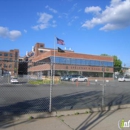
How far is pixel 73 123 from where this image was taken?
5.37m

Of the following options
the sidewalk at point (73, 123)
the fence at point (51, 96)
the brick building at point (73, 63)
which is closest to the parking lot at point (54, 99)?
the fence at point (51, 96)

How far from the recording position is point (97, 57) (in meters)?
64.2

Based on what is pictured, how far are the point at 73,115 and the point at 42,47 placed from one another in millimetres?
89635

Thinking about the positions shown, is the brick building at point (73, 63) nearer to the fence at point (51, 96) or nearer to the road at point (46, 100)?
the fence at point (51, 96)

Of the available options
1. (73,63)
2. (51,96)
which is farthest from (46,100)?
(73,63)

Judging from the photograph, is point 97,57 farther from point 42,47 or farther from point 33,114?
point 33,114

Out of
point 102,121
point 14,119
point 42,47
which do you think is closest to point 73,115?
point 102,121

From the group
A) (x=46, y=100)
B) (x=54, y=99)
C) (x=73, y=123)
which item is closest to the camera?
(x=73, y=123)

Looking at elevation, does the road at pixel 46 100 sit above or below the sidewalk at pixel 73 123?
above

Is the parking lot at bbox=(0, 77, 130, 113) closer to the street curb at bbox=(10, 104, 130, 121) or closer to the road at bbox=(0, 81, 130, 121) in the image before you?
the road at bbox=(0, 81, 130, 121)

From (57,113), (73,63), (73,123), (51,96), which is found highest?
(73,63)

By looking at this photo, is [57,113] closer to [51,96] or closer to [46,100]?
[51,96]

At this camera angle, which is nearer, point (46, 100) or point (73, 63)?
point (46, 100)

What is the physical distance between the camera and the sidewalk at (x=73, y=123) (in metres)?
4.92
